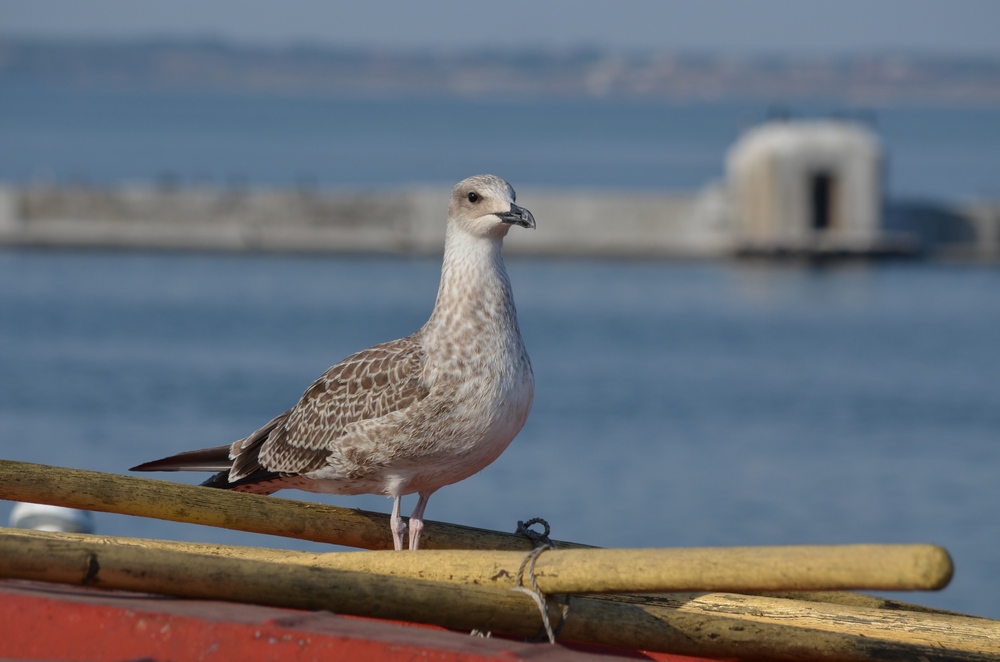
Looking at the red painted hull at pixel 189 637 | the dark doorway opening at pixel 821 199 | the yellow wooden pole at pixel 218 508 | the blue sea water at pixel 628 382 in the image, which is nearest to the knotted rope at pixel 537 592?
the red painted hull at pixel 189 637

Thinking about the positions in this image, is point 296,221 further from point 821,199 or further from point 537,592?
point 537,592

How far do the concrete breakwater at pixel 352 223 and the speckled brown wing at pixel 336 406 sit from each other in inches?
2000

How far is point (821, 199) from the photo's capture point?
59281 millimetres

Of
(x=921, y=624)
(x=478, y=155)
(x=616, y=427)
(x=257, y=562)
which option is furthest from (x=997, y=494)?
(x=478, y=155)

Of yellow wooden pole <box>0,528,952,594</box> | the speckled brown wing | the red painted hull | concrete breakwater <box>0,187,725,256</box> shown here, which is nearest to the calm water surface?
concrete breakwater <box>0,187,725,256</box>

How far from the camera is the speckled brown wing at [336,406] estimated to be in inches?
275

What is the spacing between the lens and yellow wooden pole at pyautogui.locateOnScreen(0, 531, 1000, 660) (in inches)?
206

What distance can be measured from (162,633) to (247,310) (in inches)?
1859

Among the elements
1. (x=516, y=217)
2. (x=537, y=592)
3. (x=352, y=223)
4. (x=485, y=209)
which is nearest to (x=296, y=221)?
(x=352, y=223)

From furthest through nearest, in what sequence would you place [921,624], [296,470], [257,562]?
1. [296,470]
2. [921,624]
3. [257,562]

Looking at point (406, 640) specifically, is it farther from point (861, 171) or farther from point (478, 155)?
point (478, 155)

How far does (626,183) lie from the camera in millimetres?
132750

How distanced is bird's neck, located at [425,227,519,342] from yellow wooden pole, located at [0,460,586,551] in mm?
953

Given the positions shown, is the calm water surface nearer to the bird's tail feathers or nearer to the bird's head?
the bird's tail feathers
